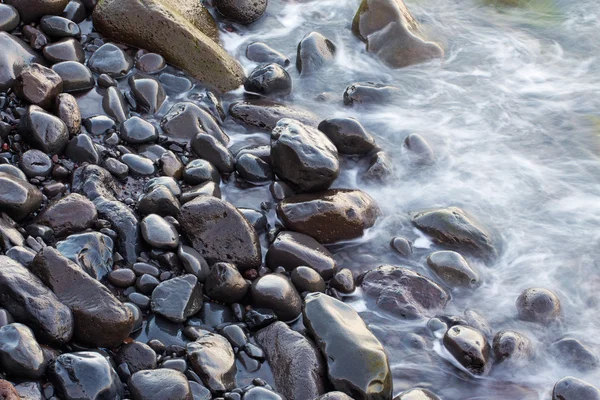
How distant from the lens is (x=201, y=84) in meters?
5.34

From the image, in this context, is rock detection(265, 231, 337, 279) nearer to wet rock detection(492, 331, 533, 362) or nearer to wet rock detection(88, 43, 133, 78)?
wet rock detection(492, 331, 533, 362)

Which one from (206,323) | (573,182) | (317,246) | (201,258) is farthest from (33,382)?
(573,182)

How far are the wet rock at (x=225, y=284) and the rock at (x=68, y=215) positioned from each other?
29.0 inches

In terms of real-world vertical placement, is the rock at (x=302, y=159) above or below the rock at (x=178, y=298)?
above

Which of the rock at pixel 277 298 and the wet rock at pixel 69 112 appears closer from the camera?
the rock at pixel 277 298

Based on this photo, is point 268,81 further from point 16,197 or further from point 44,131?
point 16,197

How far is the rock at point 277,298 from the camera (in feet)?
11.3

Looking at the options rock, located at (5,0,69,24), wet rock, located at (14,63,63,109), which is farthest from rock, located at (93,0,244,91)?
wet rock, located at (14,63,63,109)

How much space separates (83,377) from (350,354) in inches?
48.4

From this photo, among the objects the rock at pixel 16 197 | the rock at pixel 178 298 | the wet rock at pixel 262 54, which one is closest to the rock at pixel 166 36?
the wet rock at pixel 262 54

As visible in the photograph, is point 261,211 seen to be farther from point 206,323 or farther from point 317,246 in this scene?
point 206,323

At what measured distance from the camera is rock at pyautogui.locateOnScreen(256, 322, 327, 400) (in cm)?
305

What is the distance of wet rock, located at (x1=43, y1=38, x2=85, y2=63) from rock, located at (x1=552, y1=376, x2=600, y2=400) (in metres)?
3.97

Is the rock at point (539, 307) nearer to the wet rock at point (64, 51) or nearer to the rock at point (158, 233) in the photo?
the rock at point (158, 233)
